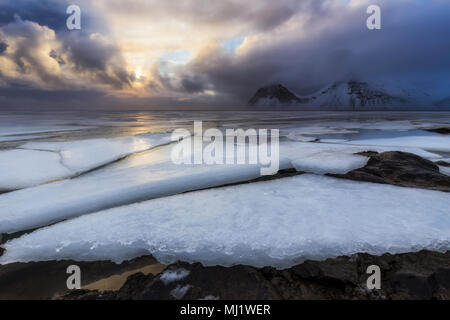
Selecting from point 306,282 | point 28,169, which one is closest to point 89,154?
point 28,169

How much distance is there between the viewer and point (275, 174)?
4.47 meters

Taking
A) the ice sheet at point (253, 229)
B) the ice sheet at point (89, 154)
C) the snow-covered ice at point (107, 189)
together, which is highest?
the ice sheet at point (89, 154)

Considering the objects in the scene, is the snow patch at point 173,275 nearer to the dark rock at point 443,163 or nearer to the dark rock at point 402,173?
the dark rock at point 402,173

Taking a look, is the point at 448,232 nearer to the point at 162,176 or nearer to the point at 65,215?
the point at 162,176

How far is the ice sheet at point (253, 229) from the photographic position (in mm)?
2131

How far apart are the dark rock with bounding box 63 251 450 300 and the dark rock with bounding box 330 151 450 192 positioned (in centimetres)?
218

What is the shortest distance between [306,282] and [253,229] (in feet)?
2.59

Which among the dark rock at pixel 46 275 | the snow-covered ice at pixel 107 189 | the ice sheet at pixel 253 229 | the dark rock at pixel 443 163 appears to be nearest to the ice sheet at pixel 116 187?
the snow-covered ice at pixel 107 189

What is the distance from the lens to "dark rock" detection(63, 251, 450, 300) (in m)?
1.67

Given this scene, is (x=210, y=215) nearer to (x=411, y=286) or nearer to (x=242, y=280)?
(x=242, y=280)

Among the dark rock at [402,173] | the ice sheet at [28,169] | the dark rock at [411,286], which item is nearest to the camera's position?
the dark rock at [411,286]

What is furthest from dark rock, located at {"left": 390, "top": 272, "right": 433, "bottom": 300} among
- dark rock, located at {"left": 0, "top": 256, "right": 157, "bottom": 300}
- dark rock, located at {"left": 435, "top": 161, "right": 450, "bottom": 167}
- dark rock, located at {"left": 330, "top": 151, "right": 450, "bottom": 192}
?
dark rock, located at {"left": 435, "top": 161, "right": 450, "bottom": 167}

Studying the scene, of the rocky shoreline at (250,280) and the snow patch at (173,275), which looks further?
the snow patch at (173,275)

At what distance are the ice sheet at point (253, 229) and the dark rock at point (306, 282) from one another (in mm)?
125
